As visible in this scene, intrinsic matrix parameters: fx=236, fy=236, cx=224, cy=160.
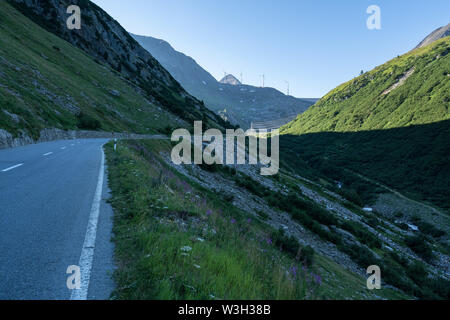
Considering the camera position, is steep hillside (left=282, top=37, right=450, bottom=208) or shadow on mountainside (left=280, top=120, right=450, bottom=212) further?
steep hillside (left=282, top=37, right=450, bottom=208)

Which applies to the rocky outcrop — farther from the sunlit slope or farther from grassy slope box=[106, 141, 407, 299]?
the sunlit slope

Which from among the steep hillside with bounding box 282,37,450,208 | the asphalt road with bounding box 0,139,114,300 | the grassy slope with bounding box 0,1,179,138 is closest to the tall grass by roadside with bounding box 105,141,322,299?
the asphalt road with bounding box 0,139,114,300

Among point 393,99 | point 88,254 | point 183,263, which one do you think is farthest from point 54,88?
point 393,99

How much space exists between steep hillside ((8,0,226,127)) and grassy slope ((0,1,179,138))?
11591 mm

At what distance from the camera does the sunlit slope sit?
9981 centimetres

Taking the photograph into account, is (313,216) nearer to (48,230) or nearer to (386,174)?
(48,230)

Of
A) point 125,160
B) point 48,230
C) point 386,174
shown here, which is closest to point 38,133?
point 125,160

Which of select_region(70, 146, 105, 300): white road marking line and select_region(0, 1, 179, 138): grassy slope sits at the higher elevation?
select_region(0, 1, 179, 138): grassy slope

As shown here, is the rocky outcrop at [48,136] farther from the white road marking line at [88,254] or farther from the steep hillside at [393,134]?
the steep hillside at [393,134]

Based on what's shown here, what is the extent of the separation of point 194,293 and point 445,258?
39054 millimetres

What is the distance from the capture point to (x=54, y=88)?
128ft

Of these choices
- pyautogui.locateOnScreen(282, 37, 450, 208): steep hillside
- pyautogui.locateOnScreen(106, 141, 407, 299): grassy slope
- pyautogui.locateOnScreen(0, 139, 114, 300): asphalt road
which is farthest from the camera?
pyautogui.locateOnScreen(282, 37, 450, 208): steep hillside

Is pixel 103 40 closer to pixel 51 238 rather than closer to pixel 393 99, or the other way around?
pixel 51 238

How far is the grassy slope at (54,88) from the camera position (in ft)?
84.9
